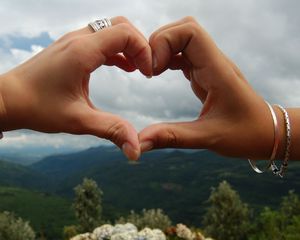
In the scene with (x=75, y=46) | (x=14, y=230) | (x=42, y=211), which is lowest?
(x=14, y=230)

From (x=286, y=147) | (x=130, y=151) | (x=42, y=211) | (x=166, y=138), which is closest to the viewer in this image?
(x=130, y=151)

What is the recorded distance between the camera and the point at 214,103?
3098mm

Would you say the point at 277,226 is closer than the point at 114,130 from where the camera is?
No

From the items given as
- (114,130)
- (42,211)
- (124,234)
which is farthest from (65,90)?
(42,211)

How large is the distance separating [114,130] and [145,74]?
0.70 meters

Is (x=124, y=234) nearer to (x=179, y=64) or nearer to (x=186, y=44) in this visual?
(x=179, y=64)

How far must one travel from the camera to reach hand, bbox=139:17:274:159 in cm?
304

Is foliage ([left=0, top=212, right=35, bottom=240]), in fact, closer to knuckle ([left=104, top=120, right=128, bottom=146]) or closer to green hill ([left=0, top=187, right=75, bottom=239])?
knuckle ([left=104, top=120, right=128, bottom=146])

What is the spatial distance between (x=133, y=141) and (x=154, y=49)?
0.86 metres

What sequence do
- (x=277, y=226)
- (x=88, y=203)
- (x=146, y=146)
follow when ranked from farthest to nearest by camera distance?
(x=88, y=203) < (x=277, y=226) < (x=146, y=146)

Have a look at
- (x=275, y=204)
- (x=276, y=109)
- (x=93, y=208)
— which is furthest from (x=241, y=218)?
(x=275, y=204)

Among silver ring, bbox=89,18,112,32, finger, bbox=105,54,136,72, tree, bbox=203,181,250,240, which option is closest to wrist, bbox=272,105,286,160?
finger, bbox=105,54,136,72

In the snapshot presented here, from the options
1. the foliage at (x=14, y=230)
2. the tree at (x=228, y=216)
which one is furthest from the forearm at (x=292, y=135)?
the foliage at (x=14, y=230)

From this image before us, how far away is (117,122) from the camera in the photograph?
109 inches
